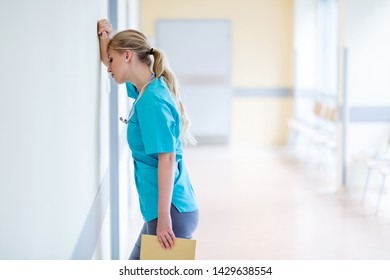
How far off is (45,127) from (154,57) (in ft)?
2.99

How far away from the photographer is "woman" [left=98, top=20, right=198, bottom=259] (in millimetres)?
2488

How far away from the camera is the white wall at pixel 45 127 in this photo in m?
1.53

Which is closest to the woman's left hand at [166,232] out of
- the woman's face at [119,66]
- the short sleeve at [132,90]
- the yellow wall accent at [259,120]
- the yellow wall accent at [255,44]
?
A: the woman's face at [119,66]

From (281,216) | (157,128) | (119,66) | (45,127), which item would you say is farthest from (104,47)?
(281,216)

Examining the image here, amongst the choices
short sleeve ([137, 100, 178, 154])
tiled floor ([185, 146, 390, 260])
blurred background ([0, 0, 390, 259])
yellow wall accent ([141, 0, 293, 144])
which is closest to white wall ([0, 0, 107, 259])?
blurred background ([0, 0, 390, 259])

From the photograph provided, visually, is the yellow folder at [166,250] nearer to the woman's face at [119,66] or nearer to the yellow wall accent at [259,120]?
the woman's face at [119,66]

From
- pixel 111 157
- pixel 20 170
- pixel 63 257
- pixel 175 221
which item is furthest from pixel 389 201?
pixel 20 170

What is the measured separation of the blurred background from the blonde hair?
0.15 meters

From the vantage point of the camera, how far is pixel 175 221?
2.64 m

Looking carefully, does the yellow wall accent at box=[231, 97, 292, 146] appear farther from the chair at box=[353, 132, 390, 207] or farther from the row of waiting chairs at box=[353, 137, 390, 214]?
the chair at box=[353, 132, 390, 207]

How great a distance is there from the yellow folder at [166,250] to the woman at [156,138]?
27 mm

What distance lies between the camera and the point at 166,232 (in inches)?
99.6

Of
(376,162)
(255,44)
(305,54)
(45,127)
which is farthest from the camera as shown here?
(255,44)

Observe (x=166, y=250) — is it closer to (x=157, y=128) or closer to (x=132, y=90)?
(x=157, y=128)
